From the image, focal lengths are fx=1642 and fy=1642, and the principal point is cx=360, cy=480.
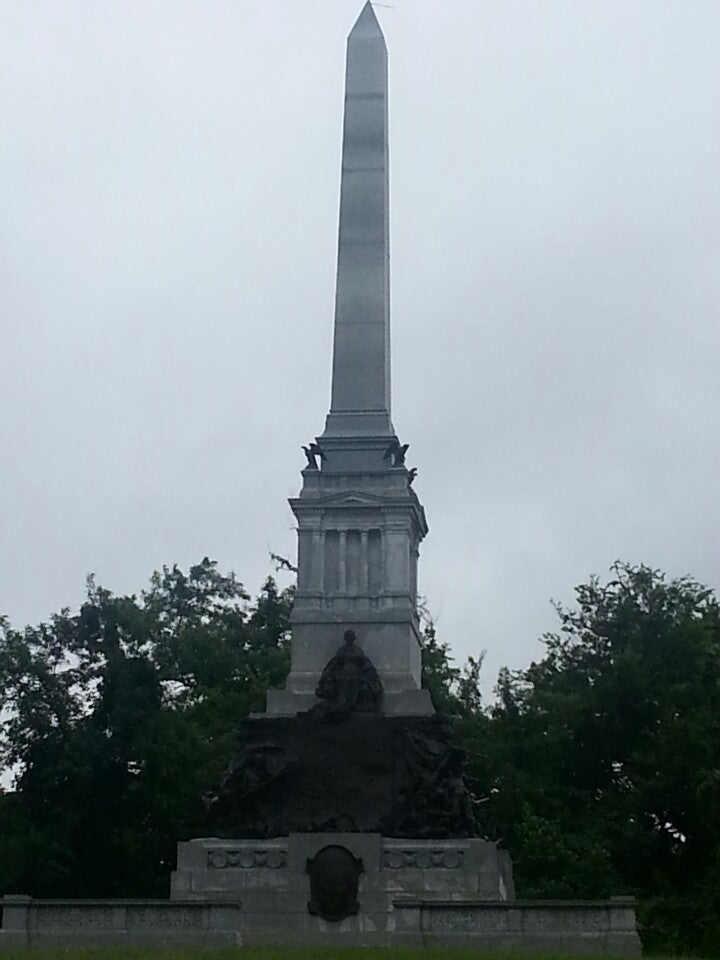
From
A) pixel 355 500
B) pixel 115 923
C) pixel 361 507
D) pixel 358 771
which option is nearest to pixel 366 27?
pixel 355 500

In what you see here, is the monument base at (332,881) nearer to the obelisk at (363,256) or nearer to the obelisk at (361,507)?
the obelisk at (361,507)

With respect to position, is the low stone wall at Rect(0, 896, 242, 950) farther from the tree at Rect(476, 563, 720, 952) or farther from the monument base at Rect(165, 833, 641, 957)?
the tree at Rect(476, 563, 720, 952)

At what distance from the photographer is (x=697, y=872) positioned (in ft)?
136

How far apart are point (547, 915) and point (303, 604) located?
839 cm

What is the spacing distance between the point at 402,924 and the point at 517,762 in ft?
63.3

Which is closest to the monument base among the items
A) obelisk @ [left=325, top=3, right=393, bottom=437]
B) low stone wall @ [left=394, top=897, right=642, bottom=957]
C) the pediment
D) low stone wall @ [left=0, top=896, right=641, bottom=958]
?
low stone wall @ [left=0, top=896, right=641, bottom=958]

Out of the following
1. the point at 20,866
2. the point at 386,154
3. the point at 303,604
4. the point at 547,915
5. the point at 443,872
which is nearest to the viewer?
the point at 547,915

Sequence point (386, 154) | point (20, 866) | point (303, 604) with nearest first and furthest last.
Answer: point (303, 604)
point (386, 154)
point (20, 866)

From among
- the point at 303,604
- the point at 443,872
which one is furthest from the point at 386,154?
the point at 443,872

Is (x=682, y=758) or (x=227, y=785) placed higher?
(x=682, y=758)

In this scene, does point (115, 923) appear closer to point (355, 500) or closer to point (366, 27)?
point (355, 500)

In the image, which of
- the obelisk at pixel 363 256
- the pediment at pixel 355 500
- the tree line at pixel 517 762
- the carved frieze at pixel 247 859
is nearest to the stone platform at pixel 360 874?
the carved frieze at pixel 247 859

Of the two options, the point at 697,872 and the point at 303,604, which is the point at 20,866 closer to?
the point at 303,604

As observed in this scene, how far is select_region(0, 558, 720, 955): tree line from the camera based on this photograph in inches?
1569
